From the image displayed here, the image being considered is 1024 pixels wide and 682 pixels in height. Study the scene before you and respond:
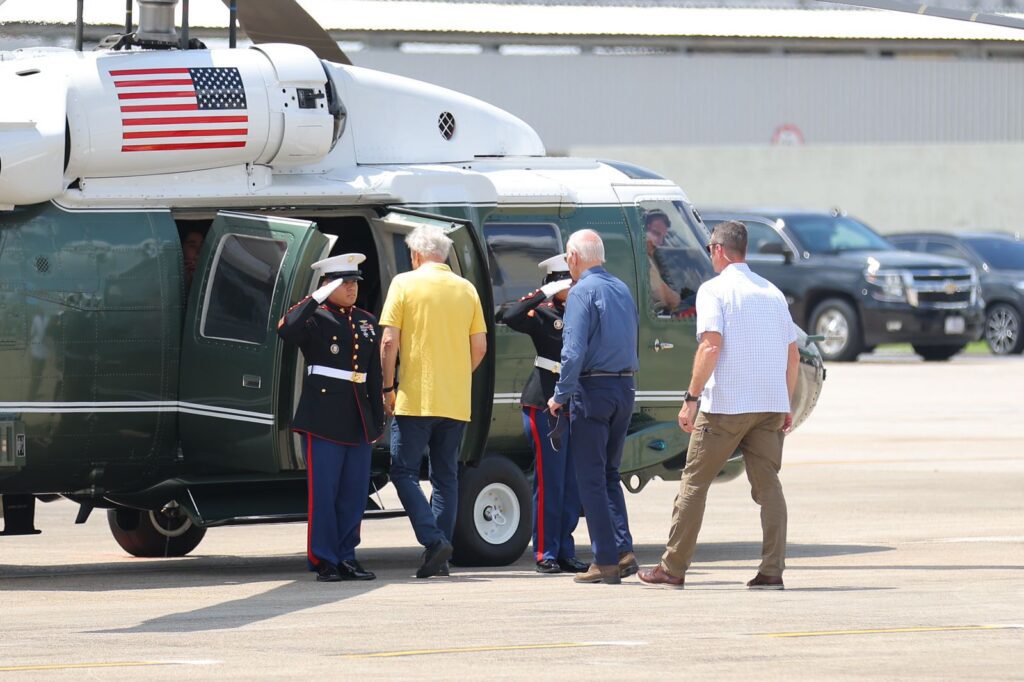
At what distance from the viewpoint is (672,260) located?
484 inches

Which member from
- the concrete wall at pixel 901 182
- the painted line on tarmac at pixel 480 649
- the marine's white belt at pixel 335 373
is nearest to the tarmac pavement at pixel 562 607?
the painted line on tarmac at pixel 480 649

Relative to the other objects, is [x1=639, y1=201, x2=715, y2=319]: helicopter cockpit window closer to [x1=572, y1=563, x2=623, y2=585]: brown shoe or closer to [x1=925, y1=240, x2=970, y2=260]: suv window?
[x1=572, y1=563, x2=623, y2=585]: brown shoe

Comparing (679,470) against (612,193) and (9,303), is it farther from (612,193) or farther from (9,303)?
(9,303)

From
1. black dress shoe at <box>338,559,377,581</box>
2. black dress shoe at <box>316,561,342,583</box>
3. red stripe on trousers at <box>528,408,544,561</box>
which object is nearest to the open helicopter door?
red stripe on trousers at <box>528,408,544,561</box>

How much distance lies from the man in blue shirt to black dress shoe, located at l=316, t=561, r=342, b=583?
1320 millimetres

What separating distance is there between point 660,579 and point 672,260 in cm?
278

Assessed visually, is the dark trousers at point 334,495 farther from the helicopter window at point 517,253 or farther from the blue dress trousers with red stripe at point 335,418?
the helicopter window at point 517,253

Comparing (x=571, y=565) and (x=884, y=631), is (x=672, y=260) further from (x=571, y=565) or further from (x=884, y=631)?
(x=884, y=631)

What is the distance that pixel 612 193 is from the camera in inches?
480

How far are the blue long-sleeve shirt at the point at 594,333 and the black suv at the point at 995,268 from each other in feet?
65.6

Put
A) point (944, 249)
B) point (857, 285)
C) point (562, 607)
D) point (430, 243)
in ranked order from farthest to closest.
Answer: point (944, 249), point (857, 285), point (430, 243), point (562, 607)

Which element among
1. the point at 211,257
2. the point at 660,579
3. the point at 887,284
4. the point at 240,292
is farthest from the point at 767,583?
the point at 887,284

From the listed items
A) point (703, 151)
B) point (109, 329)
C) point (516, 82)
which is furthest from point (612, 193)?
point (516, 82)

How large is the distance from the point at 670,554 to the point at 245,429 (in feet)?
8.20
